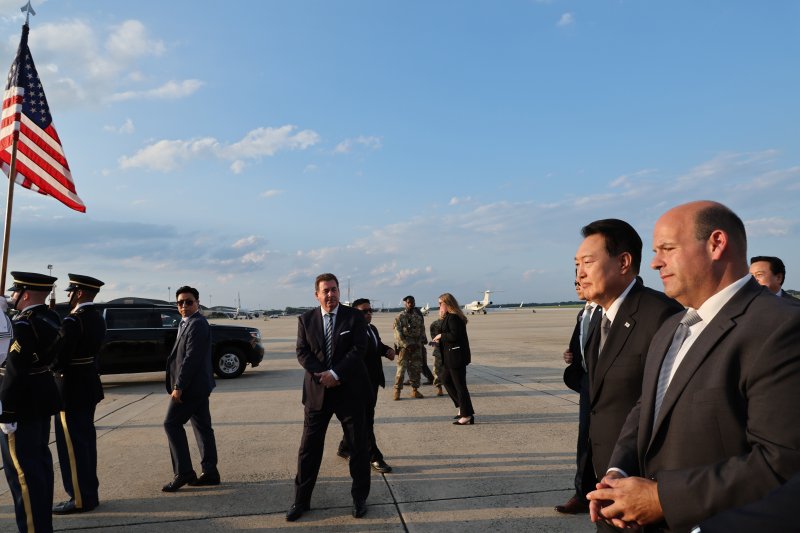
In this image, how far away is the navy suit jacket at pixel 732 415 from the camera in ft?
4.75

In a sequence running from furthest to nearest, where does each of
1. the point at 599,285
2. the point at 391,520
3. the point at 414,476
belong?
the point at 414,476 → the point at 391,520 → the point at 599,285

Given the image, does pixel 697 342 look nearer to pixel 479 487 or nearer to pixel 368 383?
pixel 368 383

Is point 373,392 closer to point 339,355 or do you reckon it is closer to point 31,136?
point 339,355

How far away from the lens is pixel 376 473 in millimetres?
5422

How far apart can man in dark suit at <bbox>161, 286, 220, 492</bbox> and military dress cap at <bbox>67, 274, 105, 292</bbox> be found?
0.85 m

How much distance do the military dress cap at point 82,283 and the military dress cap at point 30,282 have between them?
1.92 feet

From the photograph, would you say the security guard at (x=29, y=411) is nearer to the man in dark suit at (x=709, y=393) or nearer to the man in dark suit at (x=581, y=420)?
the man in dark suit at (x=709, y=393)

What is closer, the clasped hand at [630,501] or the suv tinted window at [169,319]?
the clasped hand at [630,501]

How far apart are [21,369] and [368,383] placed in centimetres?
269

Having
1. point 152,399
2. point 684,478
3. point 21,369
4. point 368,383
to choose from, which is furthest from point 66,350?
point 152,399

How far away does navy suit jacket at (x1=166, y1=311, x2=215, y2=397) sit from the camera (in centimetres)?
506

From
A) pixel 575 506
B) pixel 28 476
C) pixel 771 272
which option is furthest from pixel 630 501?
pixel 771 272

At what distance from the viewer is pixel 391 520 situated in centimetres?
414

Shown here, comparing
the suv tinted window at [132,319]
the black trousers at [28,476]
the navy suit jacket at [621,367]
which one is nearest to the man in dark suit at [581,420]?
the navy suit jacket at [621,367]
